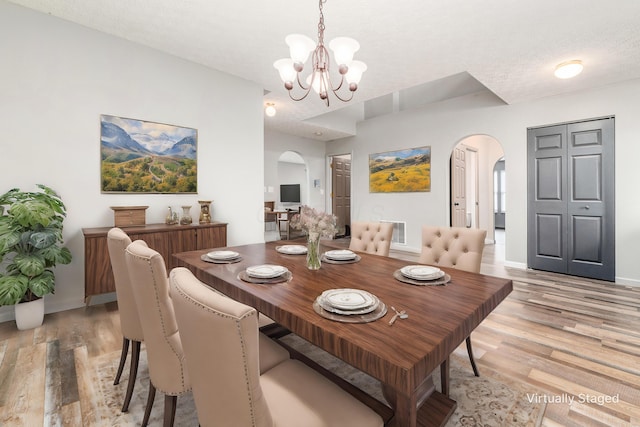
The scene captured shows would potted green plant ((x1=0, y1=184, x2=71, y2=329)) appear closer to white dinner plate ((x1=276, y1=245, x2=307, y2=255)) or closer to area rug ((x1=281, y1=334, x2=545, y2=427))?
white dinner plate ((x1=276, y1=245, x2=307, y2=255))

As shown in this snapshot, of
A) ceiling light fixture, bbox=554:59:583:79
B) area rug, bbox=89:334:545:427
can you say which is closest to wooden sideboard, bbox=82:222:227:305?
area rug, bbox=89:334:545:427

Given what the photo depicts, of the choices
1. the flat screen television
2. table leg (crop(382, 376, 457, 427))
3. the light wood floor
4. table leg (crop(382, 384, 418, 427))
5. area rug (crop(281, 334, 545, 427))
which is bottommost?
area rug (crop(281, 334, 545, 427))

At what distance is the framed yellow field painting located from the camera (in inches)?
222

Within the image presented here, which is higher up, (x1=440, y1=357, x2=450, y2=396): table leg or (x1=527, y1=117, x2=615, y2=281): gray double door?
(x1=527, y1=117, x2=615, y2=281): gray double door

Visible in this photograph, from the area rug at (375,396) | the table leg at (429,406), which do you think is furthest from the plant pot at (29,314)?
the table leg at (429,406)

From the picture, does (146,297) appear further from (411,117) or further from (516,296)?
(411,117)

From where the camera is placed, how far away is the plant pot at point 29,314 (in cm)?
241

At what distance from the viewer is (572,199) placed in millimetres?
4078

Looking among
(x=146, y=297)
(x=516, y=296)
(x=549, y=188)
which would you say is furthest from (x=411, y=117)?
(x=146, y=297)

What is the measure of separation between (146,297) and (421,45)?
10.7ft

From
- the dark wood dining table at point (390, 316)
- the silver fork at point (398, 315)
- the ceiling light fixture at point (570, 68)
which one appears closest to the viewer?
the dark wood dining table at point (390, 316)

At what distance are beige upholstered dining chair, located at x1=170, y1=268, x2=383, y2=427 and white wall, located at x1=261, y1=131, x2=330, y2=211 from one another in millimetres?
5663

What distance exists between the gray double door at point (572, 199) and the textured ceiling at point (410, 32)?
738mm

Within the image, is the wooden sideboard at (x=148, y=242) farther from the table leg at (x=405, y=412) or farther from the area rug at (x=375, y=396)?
the table leg at (x=405, y=412)
